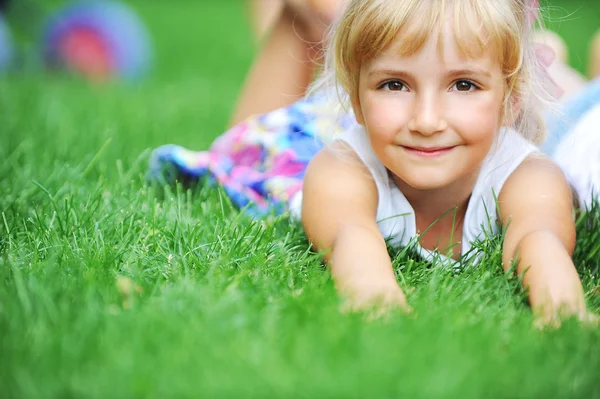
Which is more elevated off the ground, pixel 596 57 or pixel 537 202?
pixel 596 57

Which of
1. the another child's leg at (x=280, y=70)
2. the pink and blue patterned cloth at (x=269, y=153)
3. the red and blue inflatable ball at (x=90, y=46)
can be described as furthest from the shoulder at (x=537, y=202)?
the red and blue inflatable ball at (x=90, y=46)

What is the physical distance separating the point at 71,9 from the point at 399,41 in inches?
156

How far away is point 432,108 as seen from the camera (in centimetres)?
160

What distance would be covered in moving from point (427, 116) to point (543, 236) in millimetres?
334

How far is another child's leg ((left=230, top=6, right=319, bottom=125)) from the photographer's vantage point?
8.42 feet

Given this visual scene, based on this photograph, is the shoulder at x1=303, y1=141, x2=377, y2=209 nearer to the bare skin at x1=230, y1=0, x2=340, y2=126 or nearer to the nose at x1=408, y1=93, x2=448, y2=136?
the nose at x1=408, y1=93, x2=448, y2=136

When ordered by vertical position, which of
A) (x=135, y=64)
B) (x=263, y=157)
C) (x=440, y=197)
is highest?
(x=440, y=197)

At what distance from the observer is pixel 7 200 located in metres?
1.98

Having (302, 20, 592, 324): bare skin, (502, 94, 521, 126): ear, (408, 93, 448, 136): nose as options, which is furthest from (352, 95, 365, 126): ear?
(502, 94, 521, 126): ear

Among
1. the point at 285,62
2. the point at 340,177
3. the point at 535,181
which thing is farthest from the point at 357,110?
the point at 285,62

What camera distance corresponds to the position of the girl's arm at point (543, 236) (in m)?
1.48

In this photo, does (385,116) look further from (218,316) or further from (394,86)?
(218,316)

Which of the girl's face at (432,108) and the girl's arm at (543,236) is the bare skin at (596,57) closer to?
the girl's arm at (543,236)

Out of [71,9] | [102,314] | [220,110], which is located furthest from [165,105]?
[102,314]
